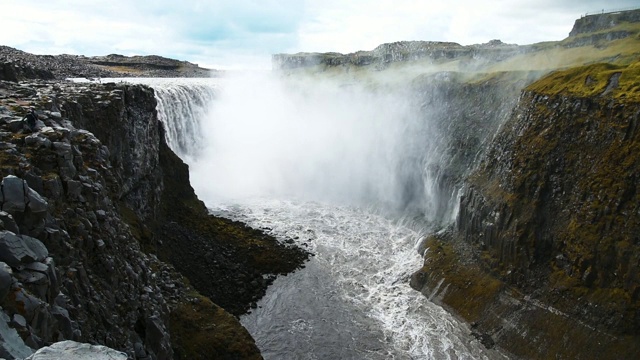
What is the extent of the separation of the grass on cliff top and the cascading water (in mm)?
15439

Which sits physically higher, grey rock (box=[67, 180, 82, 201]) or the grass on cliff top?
the grass on cliff top

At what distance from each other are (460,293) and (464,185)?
40.6 feet

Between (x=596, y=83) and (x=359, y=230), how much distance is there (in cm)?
2996

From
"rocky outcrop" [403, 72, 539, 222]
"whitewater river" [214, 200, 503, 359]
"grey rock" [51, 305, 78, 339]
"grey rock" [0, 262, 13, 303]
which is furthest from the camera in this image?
"rocky outcrop" [403, 72, 539, 222]

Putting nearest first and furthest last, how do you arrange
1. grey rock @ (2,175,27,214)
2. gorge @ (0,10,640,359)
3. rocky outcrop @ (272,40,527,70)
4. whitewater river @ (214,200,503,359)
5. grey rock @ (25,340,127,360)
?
grey rock @ (25,340,127,360) < grey rock @ (2,175,27,214) < gorge @ (0,10,640,359) < whitewater river @ (214,200,503,359) < rocky outcrop @ (272,40,527,70)

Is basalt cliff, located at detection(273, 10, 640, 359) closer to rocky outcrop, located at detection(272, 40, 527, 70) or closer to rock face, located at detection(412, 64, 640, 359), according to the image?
rock face, located at detection(412, 64, 640, 359)

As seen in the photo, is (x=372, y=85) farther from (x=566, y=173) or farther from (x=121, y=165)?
(x=121, y=165)

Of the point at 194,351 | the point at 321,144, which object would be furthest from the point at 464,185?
the point at 321,144

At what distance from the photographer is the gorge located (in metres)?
16.5

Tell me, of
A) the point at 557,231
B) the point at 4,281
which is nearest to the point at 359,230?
the point at 557,231

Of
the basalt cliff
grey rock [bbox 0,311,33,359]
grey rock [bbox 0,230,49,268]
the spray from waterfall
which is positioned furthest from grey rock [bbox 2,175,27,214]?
the spray from waterfall

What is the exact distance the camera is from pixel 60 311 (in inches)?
497

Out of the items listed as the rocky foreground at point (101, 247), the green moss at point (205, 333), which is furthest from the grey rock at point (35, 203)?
the green moss at point (205, 333)

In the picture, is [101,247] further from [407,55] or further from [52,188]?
[407,55]
